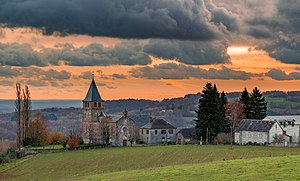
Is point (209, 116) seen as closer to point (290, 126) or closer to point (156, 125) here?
point (290, 126)

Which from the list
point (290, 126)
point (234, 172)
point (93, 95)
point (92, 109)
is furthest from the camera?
point (93, 95)

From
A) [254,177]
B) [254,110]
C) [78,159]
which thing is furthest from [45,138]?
[254,177]

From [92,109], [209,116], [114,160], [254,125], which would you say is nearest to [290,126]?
[254,125]

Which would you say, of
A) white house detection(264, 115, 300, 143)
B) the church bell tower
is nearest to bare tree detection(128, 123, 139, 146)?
the church bell tower

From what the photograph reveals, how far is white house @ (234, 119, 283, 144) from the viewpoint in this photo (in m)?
95.8

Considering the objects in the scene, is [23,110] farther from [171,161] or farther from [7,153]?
[171,161]

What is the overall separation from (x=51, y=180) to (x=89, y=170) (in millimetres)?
10508

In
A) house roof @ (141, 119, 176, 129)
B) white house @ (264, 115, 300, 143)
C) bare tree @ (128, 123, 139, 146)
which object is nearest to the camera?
white house @ (264, 115, 300, 143)

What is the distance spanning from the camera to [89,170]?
67.1 m

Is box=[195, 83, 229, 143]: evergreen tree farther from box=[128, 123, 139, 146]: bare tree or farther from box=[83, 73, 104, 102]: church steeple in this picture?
box=[83, 73, 104, 102]: church steeple

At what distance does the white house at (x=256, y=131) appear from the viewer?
95750 millimetres

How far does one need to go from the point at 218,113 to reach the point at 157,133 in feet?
90.0

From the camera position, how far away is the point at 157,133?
401ft

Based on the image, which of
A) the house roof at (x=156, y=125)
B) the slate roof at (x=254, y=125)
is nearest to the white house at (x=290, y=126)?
the slate roof at (x=254, y=125)
